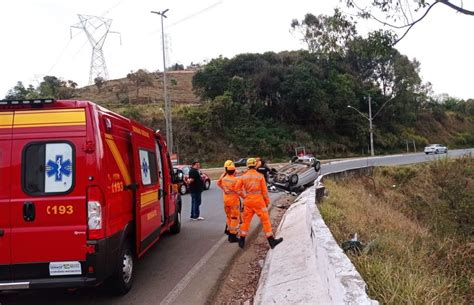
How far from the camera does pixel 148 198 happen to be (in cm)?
745

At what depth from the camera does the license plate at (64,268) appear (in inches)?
206

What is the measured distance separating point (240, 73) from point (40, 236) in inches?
2079

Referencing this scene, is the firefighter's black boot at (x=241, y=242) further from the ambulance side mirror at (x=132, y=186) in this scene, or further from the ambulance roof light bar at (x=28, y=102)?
the ambulance roof light bar at (x=28, y=102)

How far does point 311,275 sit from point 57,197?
124 inches

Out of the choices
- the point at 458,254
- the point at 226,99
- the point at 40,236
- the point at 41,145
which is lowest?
the point at 458,254

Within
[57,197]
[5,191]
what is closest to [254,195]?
[57,197]

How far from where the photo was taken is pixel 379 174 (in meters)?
30.7

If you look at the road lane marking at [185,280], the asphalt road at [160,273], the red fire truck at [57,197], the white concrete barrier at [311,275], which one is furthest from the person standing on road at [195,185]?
the red fire truck at [57,197]

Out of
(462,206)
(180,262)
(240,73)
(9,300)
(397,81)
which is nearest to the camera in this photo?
(9,300)

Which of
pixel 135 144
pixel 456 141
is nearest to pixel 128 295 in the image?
pixel 135 144

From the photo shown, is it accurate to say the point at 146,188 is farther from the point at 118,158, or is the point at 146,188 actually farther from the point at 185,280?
the point at 185,280

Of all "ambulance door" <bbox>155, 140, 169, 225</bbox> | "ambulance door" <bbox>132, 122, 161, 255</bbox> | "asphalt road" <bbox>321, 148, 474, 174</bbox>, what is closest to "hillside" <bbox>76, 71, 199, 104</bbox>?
"asphalt road" <bbox>321, 148, 474, 174</bbox>

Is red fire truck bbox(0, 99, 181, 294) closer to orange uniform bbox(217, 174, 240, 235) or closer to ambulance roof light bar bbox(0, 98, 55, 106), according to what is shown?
ambulance roof light bar bbox(0, 98, 55, 106)

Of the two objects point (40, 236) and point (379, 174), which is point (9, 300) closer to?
point (40, 236)
